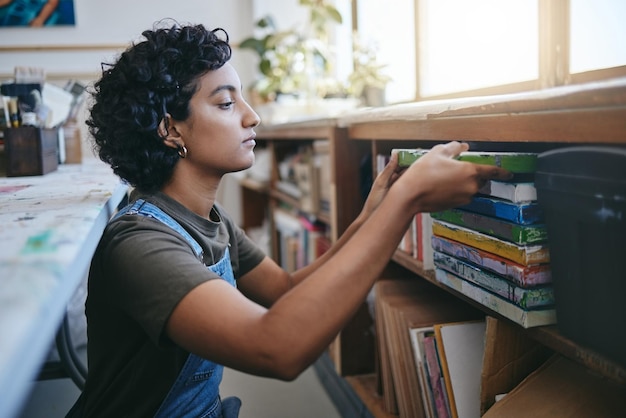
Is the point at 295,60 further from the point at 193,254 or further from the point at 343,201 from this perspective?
the point at 193,254

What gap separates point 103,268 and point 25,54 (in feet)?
11.9

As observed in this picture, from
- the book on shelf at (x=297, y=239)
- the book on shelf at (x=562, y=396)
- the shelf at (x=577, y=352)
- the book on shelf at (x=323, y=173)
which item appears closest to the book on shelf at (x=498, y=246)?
the shelf at (x=577, y=352)

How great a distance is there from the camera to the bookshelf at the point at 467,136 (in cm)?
82

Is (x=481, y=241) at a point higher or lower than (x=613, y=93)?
lower

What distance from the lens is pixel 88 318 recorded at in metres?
1.07

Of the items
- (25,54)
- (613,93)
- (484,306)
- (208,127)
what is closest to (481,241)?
(484,306)

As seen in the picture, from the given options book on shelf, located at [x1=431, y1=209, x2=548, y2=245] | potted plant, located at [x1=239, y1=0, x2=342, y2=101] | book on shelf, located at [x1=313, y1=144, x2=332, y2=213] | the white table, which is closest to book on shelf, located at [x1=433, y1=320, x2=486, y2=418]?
book on shelf, located at [x1=431, y1=209, x2=548, y2=245]

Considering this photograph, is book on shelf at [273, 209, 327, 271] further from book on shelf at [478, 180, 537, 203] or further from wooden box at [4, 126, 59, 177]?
book on shelf at [478, 180, 537, 203]

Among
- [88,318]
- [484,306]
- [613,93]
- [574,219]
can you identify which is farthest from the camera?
[484,306]

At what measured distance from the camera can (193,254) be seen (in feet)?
3.17

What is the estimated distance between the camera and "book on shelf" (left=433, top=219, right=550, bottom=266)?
100 cm

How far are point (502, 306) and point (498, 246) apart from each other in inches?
4.3

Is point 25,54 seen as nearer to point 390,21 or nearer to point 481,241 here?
point 390,21

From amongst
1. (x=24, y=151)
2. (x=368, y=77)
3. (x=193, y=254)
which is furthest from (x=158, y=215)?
(x=368, y=77)
